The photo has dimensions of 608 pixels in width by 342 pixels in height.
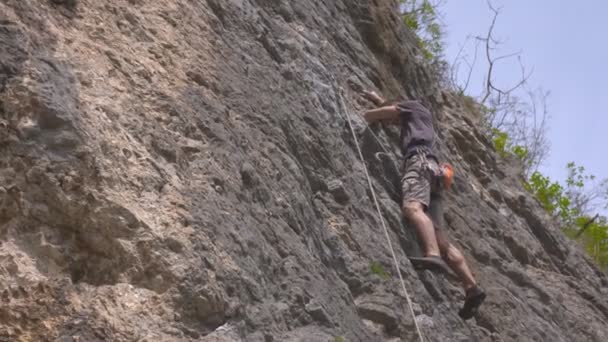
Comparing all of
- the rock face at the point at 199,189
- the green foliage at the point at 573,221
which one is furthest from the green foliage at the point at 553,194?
the rock face at the point at 199,189

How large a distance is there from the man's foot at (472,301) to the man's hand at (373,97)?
2045mm

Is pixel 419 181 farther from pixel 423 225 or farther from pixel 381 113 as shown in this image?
pixel 381 113

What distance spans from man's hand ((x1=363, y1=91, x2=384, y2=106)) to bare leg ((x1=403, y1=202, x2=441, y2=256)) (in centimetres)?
129

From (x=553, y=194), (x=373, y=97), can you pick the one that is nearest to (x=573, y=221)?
(x=553, y=194)

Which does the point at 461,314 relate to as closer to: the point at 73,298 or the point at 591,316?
the point at 591,316

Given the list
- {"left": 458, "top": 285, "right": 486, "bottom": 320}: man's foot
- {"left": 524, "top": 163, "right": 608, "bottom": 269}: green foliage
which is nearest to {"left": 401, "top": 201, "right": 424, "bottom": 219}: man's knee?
{"left": 458, "top": 285, "right": 486, "bottom": 320}: man's foot

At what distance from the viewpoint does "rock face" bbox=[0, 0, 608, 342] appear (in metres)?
4.78

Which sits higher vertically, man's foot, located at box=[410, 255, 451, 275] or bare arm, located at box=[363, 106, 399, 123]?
bare arm, located at box=[363, 106, 399, 123]

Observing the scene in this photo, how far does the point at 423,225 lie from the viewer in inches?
320

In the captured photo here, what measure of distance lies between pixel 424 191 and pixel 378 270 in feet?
5.30

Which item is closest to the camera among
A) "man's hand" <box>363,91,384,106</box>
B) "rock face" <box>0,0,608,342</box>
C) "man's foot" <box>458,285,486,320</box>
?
"rock face" <box>0,0,608,342</box>

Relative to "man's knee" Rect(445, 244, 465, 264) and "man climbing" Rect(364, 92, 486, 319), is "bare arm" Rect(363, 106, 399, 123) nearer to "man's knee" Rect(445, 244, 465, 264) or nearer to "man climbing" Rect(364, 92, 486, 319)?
"man climbing" Rect(364, 92, 486, 319)

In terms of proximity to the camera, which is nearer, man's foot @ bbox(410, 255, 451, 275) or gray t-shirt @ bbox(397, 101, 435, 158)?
man's foot @ bbox(410, 255, 451, 275)

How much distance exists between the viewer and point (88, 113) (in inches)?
207
